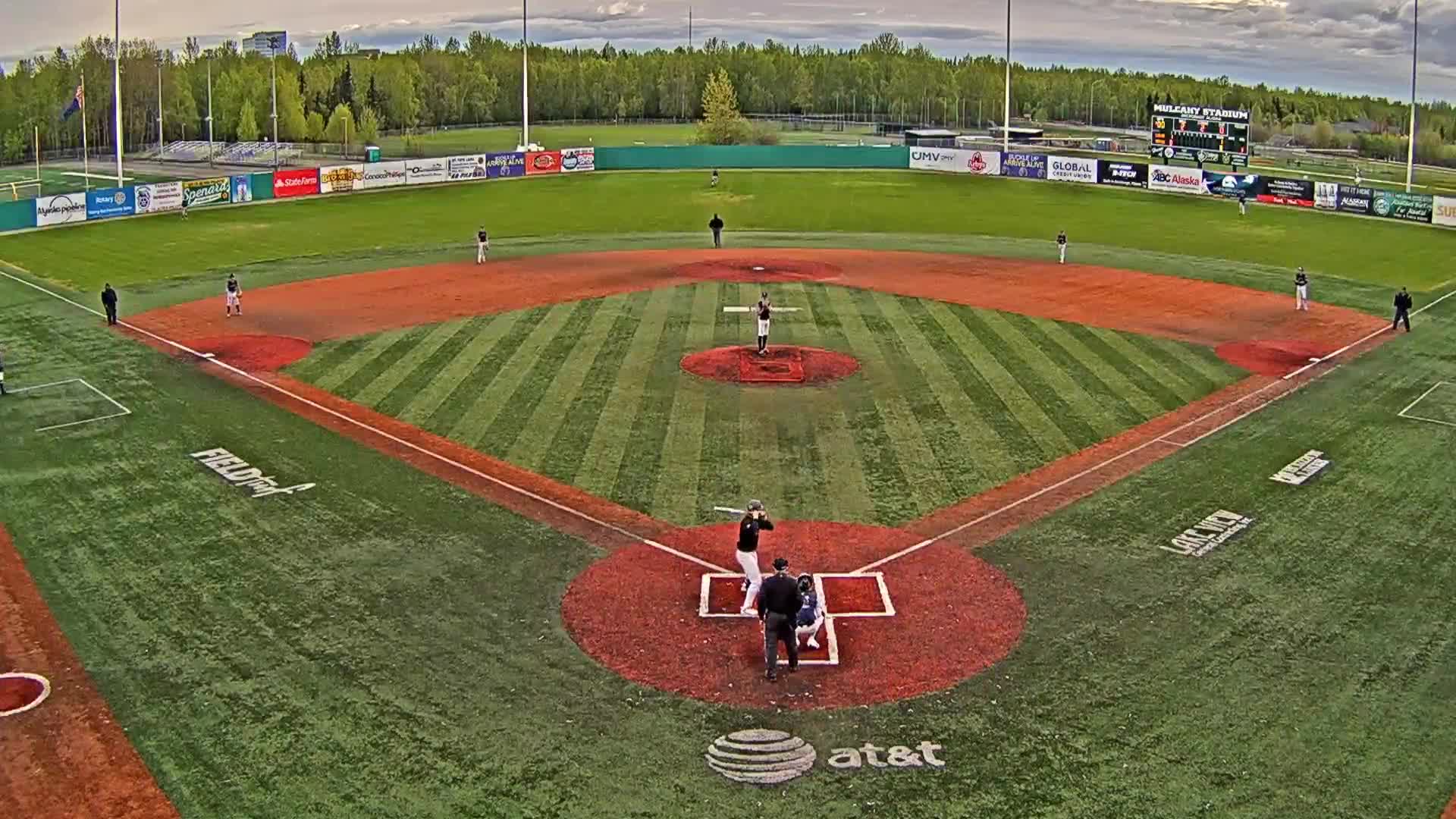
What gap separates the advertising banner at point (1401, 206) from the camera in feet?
236

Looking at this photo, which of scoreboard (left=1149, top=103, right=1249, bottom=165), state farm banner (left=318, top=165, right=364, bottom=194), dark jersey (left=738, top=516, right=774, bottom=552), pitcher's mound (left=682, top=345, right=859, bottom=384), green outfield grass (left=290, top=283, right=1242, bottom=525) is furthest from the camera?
state farm banner (left=318, top=165, right=364, bottom=194)

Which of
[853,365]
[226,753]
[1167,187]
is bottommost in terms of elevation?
[226,753]

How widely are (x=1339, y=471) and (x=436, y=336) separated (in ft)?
91.7

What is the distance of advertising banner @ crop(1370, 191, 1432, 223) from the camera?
71875 mm

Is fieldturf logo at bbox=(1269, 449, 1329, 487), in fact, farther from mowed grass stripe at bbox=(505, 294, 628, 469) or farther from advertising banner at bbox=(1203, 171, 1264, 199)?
advertising banner at bbox=(1203, 171, 1264, 199)

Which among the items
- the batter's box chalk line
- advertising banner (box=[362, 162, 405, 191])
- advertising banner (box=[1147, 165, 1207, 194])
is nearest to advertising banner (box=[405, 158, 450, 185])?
advertising banner (box=[362, 162, 405, 191])

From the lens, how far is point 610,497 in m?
26.1

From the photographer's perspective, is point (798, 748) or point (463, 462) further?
point (463, 462)

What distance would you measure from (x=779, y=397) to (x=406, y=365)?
39.8ft

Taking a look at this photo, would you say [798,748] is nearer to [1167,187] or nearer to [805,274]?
[805,274]

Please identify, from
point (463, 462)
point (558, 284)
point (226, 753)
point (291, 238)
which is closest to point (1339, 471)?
point (463, 462)

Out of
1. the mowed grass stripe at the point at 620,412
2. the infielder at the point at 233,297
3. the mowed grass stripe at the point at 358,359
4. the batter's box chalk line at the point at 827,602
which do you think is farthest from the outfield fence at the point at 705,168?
the batter's box chalk line at the point at 827,602

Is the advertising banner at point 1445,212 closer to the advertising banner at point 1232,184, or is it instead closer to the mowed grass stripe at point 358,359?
the advertising banner at point 1232,184

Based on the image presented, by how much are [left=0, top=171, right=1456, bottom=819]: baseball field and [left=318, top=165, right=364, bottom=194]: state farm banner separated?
36.8 meters
